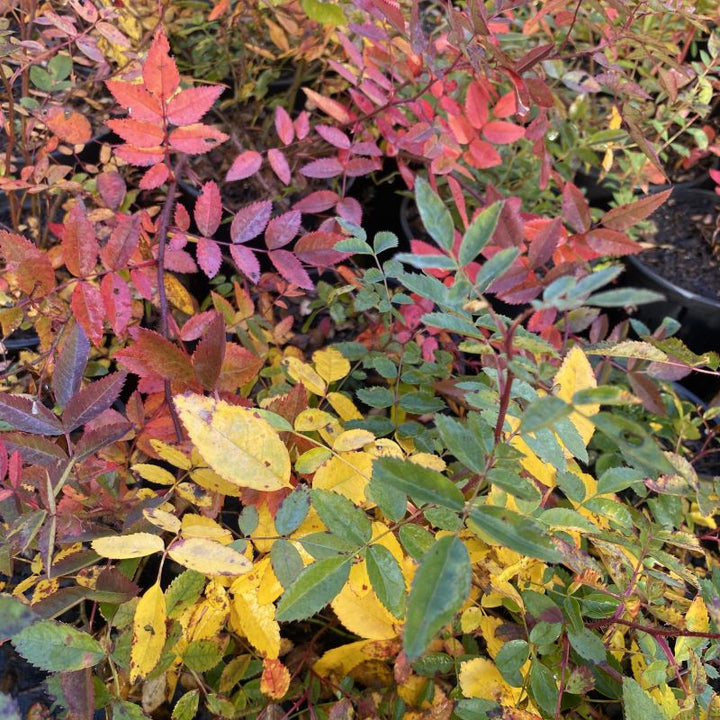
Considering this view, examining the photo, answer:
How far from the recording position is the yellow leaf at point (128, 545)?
50 centimetres

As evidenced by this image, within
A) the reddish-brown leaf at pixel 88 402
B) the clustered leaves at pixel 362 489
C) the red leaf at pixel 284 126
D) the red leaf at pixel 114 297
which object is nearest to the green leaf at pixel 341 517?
the clustered leaves at pixel 362 489

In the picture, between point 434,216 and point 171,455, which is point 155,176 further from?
point 434,216

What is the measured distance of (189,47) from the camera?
1729 mm

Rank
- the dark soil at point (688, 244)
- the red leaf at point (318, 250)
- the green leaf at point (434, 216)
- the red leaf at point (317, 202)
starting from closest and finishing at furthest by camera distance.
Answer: the green leaf at point (434, 216), the red leaf at point (318, 250), the red leaf at point (317, 202), the dark soil at point (688, 244)

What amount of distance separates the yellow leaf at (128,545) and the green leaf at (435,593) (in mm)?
251

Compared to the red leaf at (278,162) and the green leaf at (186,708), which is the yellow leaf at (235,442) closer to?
the green leaf at (186,708)

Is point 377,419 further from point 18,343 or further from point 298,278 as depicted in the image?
point 18,343

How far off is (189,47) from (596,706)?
1.76 metres

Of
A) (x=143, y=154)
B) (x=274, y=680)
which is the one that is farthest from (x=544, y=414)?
(x=143, y=154)

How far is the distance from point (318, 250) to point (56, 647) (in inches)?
21.9

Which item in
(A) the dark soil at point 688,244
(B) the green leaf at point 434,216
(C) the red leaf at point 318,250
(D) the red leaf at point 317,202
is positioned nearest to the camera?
(B) the green leaf at point 434,216

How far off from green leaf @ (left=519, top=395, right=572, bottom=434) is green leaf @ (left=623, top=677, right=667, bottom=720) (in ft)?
1.07

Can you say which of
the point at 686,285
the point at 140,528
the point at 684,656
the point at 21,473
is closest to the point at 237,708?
the point at 140,528

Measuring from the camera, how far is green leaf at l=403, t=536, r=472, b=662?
12.8 inches
